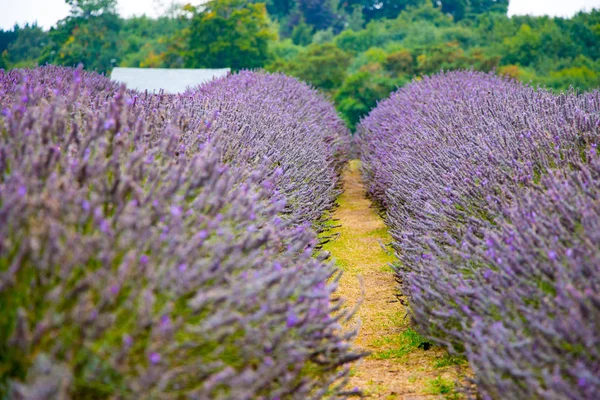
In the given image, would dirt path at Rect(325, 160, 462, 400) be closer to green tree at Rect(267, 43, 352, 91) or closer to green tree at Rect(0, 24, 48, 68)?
green tree at Rect(267, 43, 352, 91)

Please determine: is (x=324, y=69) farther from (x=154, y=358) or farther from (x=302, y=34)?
(x=154, y=358)

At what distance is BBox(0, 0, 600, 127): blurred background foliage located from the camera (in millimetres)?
23141

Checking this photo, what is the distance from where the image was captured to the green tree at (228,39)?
103 ft

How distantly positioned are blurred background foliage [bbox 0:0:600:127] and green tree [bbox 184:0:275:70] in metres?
0.05

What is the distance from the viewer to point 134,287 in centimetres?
192

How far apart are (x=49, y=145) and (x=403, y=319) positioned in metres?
2.79

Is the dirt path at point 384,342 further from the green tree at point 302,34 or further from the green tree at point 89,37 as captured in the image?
the green tree at point 302,34

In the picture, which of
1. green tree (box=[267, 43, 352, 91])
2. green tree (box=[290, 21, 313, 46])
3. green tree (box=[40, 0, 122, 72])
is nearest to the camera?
green tree (box=[267, 43, 352, 91])

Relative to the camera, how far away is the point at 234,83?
9109mm

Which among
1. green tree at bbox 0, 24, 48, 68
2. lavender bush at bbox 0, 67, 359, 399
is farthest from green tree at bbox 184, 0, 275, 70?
lavender bush at bbox 0, 67, 359, 399

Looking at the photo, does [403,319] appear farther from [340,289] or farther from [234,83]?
[234,83]

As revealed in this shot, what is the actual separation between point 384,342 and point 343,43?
36286 mm

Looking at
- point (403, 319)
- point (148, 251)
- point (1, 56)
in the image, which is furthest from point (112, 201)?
point (1, 56)

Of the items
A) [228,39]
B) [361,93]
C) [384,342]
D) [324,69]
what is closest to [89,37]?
[228,39]
